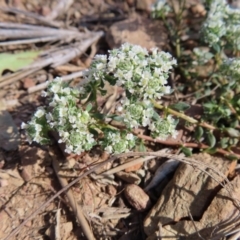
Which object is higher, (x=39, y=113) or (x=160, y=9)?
(x=160, y=9)

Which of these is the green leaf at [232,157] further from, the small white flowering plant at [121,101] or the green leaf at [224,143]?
the small white flowering plant at [121,101]

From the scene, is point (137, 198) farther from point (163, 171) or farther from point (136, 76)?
point (136, 76)

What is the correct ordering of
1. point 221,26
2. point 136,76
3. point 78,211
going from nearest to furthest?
point 136,76 < point 78,211 < point 221,26

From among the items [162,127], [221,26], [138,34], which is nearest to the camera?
[162,127]

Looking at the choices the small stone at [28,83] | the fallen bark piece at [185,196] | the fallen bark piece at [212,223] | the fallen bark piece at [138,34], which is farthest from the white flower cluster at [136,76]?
the fallen bark piece at [138,34]

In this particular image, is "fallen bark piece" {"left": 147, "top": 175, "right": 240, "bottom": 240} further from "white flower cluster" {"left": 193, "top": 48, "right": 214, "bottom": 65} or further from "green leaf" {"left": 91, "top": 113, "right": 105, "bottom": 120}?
"white flower cluster" {"left": 193, "top": 48, "right": 214, "bottom": 65}

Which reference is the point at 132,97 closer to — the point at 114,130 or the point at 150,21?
the point at 114,130

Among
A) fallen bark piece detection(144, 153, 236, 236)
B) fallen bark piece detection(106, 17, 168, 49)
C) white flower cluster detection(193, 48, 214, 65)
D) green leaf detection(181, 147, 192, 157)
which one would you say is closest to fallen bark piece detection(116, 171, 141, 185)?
fallen bark piece detection(144, 153, 236, 236)

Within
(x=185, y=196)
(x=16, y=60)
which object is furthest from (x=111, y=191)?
(x=16, y=60)
